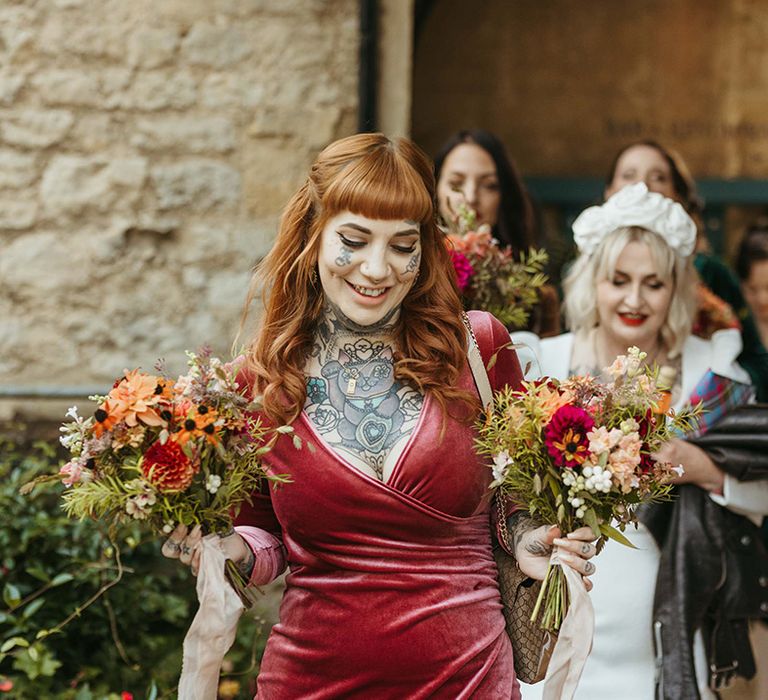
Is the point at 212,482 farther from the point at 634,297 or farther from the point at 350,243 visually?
the point at 634,297

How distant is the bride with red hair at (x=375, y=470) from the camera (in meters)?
2.62

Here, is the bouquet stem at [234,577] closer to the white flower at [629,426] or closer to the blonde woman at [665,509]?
the white flower at [629,426]

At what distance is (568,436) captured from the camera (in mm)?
2537

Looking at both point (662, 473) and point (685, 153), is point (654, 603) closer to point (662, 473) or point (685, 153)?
point (662, 473)

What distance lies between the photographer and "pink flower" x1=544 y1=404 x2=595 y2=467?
253 centimetres

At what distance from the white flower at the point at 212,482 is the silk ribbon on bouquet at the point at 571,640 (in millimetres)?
763

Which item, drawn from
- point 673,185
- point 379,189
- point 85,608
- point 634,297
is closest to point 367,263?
point 379,189

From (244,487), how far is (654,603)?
68.9 inches

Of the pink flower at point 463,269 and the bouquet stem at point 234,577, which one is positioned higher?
the pink flower at point 463,269

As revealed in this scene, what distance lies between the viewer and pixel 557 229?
8.02m

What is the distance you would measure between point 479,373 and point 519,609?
1.85ft

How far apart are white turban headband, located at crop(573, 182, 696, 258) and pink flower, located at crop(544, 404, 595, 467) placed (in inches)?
63.9

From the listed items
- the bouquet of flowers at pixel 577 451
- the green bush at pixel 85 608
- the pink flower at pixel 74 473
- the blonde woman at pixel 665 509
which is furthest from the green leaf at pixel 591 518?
the green bush at pixel 85 608

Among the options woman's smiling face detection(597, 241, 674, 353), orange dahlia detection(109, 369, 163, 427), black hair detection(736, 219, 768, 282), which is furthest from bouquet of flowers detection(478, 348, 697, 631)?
black hair detection(736, 219, 768, 282)
